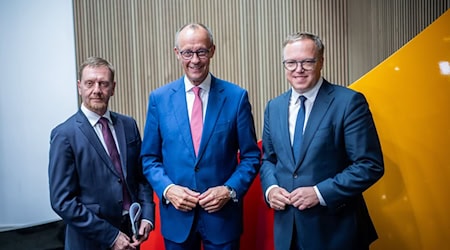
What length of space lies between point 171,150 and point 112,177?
0.30m

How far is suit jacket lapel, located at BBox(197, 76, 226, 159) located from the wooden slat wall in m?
2.39

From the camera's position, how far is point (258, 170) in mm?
2303

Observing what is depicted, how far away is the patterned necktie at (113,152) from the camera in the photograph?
216 centimetres

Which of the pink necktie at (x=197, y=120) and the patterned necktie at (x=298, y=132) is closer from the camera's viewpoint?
the patterned necktie at (x=298, y=132)

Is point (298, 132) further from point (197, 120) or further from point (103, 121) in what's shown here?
point (103, 121)

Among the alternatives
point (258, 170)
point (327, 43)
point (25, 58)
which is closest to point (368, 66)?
point (327, 43)

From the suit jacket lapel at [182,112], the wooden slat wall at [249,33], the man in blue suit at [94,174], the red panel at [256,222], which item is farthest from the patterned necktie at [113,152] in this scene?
the wooden slat wall at [249,33]

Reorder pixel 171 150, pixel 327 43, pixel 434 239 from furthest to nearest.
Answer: pixel 327 43 → pixel 434 239 → pixel 171 150

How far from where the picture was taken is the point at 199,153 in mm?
2191

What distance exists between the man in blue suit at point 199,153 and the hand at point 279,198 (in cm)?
17

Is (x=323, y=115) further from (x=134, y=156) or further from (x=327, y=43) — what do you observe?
(x=327, y=43)

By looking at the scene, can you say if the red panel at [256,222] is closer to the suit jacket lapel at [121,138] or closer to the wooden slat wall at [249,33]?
the suit jacket lapel at [121,138]

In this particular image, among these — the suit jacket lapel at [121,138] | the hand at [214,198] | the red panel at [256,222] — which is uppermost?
the suit jacket lapel at [121,138]

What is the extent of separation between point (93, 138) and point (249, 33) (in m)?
2.79
